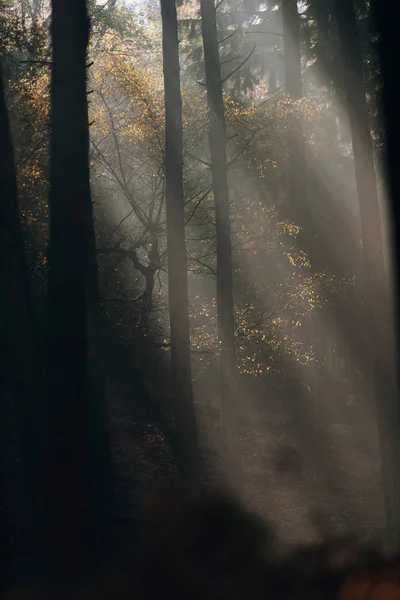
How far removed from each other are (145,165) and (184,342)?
18.3 ft

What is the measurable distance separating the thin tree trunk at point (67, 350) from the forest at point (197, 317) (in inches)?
1.0

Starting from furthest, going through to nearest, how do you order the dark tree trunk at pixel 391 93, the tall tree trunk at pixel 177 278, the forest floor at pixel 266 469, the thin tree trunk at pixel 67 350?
the forest floor at pixel 266 469 → the tall tree trunk at pixel 177 278 → the dark tree trunk at pixel 391 93 → the thin tree trunk at pixel 67 350

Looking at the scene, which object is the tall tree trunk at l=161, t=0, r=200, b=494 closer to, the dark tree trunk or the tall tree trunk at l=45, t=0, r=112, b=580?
the tall tree trunk at l=45, t=0, r=112, b=580

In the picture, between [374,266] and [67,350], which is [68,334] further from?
[374,266]

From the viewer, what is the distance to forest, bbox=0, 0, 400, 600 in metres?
7.88

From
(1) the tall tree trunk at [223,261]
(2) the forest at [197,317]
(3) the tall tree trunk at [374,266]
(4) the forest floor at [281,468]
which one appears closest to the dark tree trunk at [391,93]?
(2) the forest at [197,317]

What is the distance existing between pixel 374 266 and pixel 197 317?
5.24 m

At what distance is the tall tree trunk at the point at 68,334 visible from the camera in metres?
7.49

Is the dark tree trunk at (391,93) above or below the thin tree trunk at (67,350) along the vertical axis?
above

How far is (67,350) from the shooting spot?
7.54 m

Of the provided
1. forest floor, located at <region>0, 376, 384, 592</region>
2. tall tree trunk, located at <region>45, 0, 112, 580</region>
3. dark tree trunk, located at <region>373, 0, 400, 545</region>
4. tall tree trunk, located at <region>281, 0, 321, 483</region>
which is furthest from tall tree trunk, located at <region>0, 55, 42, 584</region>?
tall tree trunk, located at <region>281, 0, 321, 483</region>

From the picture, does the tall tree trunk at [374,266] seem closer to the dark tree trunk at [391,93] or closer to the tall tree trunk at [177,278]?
the tall tree trunk at [177,278]

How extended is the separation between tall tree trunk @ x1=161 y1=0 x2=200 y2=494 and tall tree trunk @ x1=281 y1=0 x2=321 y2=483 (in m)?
4.39

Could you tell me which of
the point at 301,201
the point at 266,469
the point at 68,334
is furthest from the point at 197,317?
the point at 68,334
